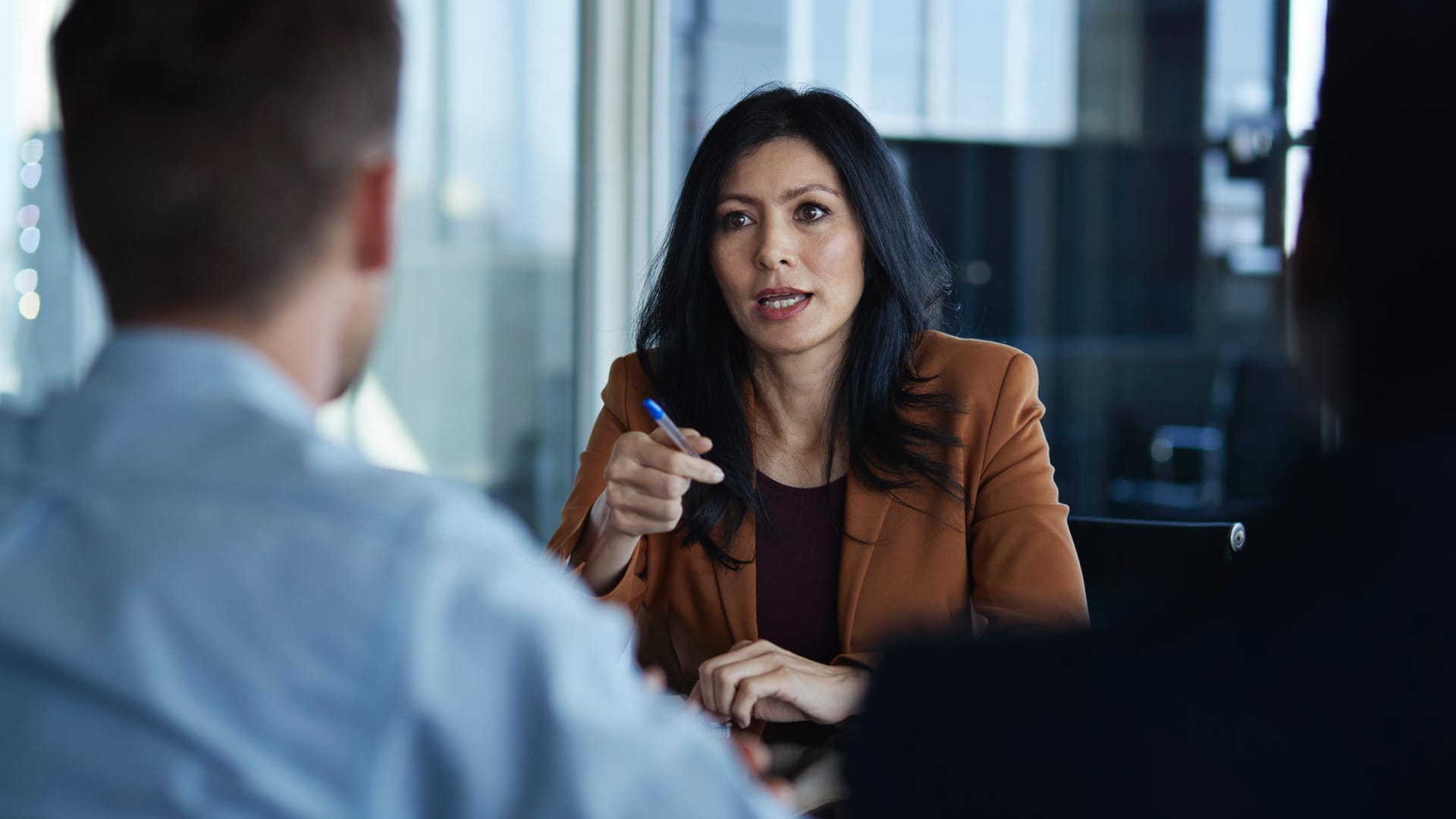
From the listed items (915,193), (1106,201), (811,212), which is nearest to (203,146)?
(811,212)

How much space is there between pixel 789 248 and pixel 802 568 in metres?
0.50

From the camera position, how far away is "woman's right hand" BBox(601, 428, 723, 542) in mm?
1520

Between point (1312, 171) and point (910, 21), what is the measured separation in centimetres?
438

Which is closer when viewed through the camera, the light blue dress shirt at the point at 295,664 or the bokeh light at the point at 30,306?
the light blue dress shirt at the point at 295,664

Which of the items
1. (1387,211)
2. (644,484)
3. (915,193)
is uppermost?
(915,193)

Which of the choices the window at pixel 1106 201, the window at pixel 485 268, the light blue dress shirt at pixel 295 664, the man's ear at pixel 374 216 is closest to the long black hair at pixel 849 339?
the man's ear at pixel 374 216

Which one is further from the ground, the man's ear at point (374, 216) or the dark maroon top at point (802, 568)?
the man's ear at point (374, 216)

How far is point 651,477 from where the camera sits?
1545 mm

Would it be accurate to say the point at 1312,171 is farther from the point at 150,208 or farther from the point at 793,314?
the point at 793,314

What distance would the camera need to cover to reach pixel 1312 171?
60 cm

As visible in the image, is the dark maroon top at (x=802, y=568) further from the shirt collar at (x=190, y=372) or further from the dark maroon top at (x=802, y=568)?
the shirt collar at (x=190, y=372)

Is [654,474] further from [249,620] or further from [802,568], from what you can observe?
[249,620]

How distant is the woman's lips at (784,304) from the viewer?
1.88m

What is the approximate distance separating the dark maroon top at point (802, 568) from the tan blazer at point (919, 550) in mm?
32
